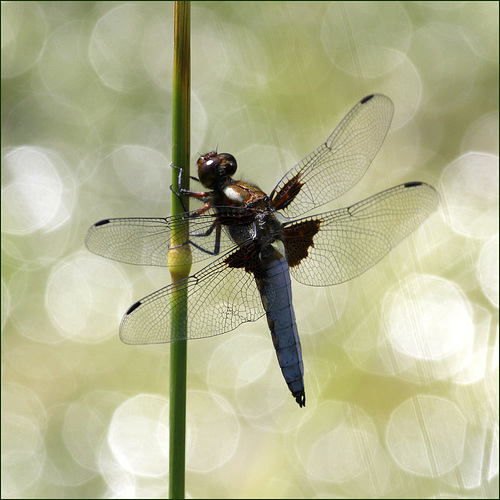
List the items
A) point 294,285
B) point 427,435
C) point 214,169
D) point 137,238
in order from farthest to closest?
point 294,285 → point 427,435 → point 214,169 → point 137,238

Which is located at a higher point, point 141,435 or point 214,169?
point 214,169

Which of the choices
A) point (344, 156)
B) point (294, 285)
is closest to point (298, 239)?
point (344, 156)

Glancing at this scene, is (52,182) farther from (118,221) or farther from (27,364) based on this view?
(118,221)

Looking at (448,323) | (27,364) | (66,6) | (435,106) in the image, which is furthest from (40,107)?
(448,323)

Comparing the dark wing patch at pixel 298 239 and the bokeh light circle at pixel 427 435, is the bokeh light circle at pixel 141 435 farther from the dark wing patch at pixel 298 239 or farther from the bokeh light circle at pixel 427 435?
the dark wing patch at pixel 298 239

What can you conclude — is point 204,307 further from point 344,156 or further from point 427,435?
point 427,435

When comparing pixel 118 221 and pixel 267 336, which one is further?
pixel 267 336
